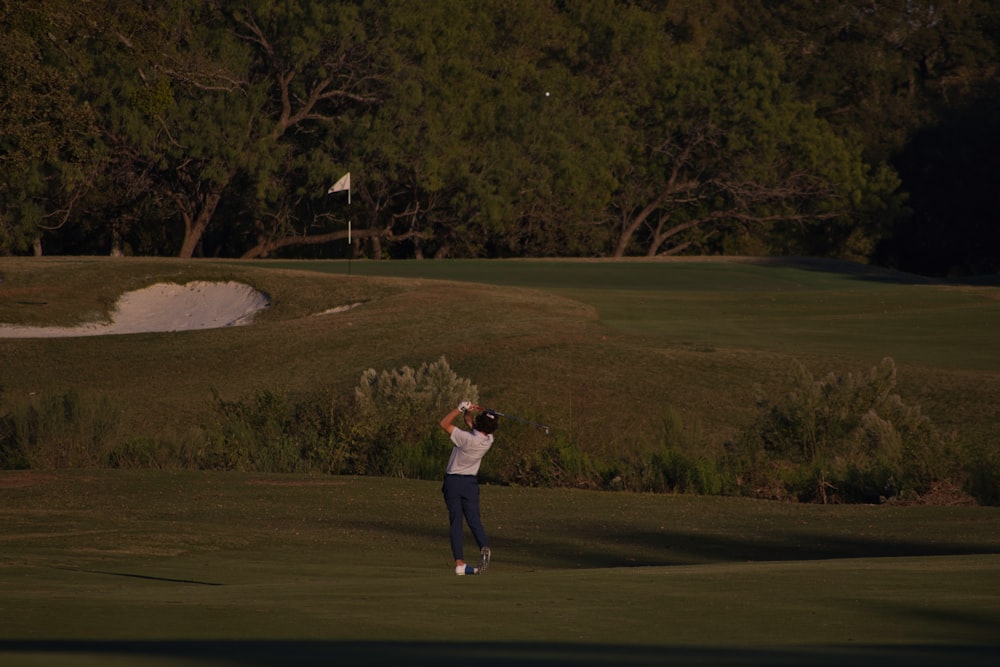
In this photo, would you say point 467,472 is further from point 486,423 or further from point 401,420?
point 401,420

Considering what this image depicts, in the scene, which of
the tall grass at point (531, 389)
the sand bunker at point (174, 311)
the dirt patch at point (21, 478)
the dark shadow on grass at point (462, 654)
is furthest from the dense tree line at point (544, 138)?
the dark shadow on grass at point (462, 654)

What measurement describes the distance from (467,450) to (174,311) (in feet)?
87.3

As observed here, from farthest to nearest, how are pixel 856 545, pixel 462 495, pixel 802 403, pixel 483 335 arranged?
pixel 483 335 < pixel 802 403 < pixel 856 545 < pixel 462 495

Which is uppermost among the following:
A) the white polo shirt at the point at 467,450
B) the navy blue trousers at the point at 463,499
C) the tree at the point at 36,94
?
the tree at the point at 36,94

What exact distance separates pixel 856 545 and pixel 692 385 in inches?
468

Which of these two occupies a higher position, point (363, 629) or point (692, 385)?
point (363, 629)

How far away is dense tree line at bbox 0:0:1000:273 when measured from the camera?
60.8 metres

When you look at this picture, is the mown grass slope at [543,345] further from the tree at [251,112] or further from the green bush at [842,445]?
the tree at [251,112]

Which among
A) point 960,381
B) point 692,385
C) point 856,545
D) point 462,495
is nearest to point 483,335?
point 692,385

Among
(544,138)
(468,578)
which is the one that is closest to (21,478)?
(468,578)

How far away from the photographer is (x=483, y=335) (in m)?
32.3

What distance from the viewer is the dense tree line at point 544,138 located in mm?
60781

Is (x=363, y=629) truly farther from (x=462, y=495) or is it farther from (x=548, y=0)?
(x=548, y=0)

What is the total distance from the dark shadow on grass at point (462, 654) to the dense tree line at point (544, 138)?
48.0 m
